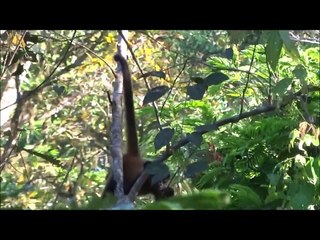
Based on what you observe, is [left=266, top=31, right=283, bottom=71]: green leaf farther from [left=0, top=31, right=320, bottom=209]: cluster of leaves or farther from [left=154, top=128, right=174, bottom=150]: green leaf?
[left=154, top=128, right=174, bottom=150]: green leaf

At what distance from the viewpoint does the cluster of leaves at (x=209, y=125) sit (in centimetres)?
144

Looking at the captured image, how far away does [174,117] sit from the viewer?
9.34 feet

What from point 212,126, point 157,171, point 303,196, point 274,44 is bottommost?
point 303,196

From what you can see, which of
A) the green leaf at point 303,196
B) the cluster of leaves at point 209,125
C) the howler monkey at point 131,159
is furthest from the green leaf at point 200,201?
the howler monkey at point 131,159

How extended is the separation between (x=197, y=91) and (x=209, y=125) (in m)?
0.17

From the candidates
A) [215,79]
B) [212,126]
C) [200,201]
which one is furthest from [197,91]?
[200,201]

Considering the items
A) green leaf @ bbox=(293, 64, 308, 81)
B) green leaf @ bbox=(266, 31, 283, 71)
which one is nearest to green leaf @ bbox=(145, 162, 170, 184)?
green leaf @ bbox=(266, 31, 283, 71)

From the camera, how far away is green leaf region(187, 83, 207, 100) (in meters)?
1.63

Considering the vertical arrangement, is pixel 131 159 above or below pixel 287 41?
below

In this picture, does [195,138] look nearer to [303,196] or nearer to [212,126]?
[212,126]

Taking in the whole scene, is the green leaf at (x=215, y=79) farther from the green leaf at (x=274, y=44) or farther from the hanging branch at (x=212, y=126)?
the green leaf at (x=274, y=44)

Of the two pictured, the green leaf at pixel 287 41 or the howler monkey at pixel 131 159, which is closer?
the green leaf at pixel 287 41

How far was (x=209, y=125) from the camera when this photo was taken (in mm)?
1785
